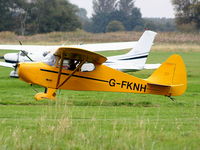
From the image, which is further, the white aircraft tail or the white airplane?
Result: the white aircraft tail

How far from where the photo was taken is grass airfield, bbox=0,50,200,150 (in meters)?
9.86

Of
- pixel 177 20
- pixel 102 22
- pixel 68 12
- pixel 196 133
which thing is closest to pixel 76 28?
pixel 68 12

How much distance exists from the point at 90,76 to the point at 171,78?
2.28 metres

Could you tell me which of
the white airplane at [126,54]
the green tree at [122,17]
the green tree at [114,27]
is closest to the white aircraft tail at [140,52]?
the white airplane at [126,54]

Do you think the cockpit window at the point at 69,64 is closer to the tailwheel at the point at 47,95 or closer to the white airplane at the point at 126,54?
the tailwheel at the point at 47,95

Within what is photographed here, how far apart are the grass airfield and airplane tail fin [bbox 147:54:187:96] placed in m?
0.42

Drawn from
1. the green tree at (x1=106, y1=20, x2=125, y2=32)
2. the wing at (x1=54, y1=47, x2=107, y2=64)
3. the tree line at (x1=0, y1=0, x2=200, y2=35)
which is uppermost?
the wing at (x1=54, y1=47, x2=107, y2=64)

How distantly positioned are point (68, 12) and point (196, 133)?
278 feet

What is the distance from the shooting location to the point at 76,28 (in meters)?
94.5

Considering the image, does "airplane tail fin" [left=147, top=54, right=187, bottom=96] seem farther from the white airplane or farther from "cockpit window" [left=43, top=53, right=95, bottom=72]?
the white airplane

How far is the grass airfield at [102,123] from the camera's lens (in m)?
9.86

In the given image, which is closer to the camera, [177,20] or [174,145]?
[174,145]

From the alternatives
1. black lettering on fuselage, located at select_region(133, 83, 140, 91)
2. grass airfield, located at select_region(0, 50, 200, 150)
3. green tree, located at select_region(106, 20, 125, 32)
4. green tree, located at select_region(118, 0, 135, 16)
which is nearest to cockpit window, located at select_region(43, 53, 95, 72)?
grass airfield, located at select_region(0, 50, 200, 150)

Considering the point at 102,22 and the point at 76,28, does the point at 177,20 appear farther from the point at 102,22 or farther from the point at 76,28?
the point at 102,22
